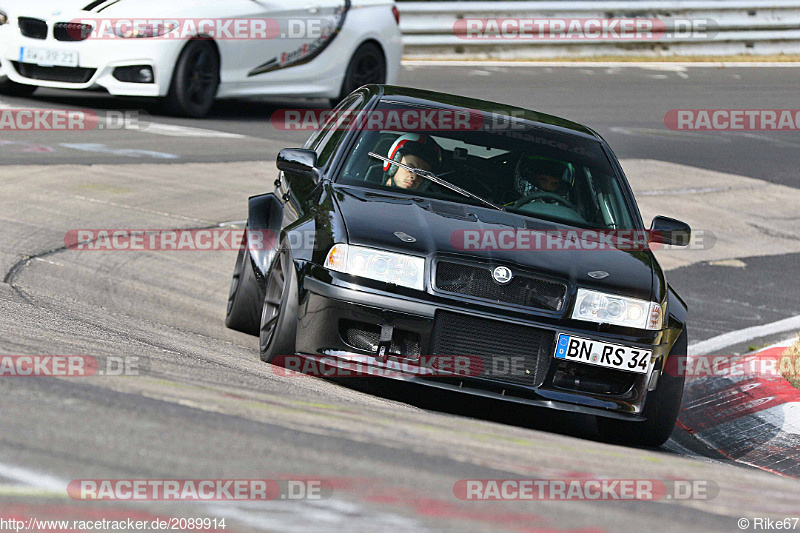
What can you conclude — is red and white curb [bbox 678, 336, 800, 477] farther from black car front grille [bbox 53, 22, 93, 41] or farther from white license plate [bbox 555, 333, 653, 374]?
black car front grille [bbox 53, 22, 93, 41]

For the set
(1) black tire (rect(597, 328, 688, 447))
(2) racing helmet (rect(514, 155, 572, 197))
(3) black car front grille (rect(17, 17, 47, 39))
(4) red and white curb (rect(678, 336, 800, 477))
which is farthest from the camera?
(3) black car front grille (rect(17, 17, 47, 39))

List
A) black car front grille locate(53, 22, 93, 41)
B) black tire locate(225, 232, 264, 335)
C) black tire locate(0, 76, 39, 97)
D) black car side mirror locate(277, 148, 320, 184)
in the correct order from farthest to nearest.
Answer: black tire locate(0, 76, 39, 97) → black car front grille locate(53, 22, 93, 41) → black tire locate(225, 232, 264, 335) → black car side mirror locate(277, 148, 320, 184)

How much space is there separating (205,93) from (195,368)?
910cm

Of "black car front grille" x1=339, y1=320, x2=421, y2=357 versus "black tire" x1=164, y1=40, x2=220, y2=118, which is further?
"black tire" x1=164, y1=40, x2=220, y2=118

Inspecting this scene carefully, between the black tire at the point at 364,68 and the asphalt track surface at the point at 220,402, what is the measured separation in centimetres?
265

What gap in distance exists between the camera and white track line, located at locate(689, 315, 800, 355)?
7699mm

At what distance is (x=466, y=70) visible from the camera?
20016 millimetres

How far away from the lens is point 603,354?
5188mm

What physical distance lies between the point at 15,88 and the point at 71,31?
1.54 metres

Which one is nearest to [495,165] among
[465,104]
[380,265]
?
[465,104]

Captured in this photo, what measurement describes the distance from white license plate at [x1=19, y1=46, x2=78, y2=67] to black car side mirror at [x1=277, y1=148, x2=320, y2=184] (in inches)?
266

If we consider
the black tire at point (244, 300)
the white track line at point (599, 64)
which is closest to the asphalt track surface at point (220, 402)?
the black tire at point (244, 300)

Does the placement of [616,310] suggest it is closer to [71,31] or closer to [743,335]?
[743,335]

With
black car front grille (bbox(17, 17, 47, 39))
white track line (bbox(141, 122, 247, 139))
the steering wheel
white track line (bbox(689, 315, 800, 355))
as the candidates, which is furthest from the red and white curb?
black car front grille (bbox(17, 17, 47, 39))
